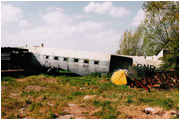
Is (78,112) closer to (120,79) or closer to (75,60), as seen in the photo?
(120,79)

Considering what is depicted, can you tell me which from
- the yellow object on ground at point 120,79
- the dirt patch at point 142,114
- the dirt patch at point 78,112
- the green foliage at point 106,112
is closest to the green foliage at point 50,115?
the dirt patch at point 78,112

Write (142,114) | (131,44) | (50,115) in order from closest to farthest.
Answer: (50,115), (142,114), (131,44)

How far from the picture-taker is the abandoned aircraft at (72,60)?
23562mm

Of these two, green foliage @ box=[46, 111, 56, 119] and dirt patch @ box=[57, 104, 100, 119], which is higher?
green foliage @ box=[46, 111, 56, 119]

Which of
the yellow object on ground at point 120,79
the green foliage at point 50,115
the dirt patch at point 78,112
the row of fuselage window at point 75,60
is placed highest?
the row of fuselage window at point 75,60

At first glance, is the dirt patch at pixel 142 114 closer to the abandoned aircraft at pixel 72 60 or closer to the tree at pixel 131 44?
the abandoned aircraft at pixel 72 60

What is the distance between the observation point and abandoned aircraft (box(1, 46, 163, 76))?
23.6m

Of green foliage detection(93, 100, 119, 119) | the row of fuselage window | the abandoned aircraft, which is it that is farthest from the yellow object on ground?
green foliage detection(93, 100, 119, 119)

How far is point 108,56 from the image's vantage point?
930 inches

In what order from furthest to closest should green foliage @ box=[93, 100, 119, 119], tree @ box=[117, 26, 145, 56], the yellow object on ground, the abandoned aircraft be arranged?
tree @ box=[117, 26, 145, 56]
the abandoned aircraft
the yellow object on ground
green foliage @ box=[93, 100, 119, 119]

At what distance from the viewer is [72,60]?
80.4 ft

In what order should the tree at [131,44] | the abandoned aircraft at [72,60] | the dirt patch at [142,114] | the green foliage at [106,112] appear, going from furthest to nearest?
the tree at [131,44]
the abandoned aircraft at [72,60]
the green foliage at [106,112]
the dirt patch at [142,114]

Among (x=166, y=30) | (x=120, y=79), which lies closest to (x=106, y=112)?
(x=120, y=79)

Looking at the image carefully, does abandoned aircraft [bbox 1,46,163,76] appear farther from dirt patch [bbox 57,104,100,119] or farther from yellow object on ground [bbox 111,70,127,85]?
dirt patch [bbox 57,104,100,119]
